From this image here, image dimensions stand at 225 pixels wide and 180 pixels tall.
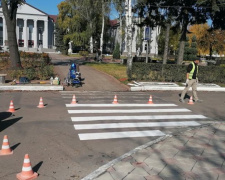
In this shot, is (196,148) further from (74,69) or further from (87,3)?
(87,3)

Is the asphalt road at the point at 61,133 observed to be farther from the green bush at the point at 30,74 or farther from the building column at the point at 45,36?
the building column at the point at 45,36

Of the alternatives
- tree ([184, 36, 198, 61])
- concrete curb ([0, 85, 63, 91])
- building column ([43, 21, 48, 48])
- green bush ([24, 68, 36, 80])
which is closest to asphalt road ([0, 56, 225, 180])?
concrete curb ([0, 85, 63, 91])

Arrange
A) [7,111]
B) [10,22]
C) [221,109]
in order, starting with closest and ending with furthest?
[7,111] → [221,109] → [10,22]

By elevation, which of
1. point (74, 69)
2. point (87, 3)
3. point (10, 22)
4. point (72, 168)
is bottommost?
point (72, 168)

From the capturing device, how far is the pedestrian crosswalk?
7.28m

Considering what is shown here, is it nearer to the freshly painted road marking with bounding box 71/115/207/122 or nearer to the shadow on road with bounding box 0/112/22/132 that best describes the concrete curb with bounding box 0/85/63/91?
the shadow on road with bounding box 0/112/22/132

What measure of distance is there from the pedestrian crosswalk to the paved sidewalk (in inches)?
40.7

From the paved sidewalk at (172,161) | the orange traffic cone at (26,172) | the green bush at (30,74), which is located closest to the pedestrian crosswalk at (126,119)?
the paved sidewalk at (172,161)

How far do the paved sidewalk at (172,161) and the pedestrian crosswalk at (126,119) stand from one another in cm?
103

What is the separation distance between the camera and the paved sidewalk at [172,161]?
4656 millimetres

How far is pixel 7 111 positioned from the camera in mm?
9211

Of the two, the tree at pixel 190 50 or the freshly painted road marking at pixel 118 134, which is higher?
the tree at pixel 190 50

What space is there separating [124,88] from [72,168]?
432 inches

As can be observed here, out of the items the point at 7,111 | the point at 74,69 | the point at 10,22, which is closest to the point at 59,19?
the point at 10,22
